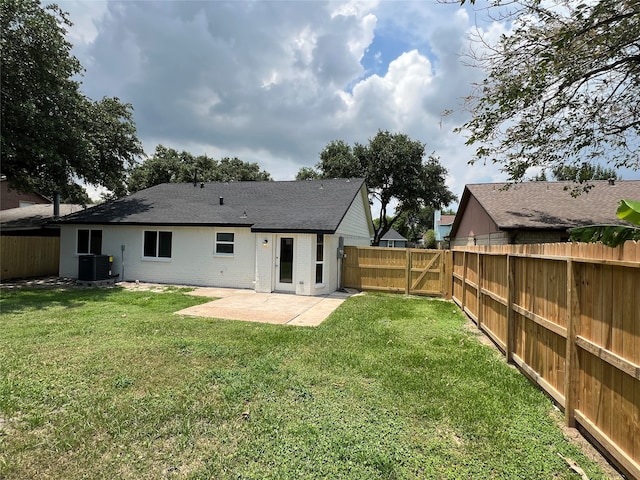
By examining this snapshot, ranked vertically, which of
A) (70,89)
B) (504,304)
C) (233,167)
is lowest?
(504,304)

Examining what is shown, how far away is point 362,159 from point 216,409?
28677mm

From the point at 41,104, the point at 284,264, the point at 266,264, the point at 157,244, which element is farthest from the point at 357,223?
the point at 41,104

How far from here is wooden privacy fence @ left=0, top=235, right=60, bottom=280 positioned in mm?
14336

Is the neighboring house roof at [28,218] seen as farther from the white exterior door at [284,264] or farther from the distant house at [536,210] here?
the distant house at [536,210]

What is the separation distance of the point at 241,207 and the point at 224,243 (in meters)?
2.22

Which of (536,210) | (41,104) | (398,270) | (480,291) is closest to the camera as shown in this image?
(480,291)

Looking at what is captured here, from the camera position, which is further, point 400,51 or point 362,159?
point 362,159

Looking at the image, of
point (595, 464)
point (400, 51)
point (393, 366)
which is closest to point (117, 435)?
point (393, 366)

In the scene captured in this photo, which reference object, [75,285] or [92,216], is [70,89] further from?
[75,285]

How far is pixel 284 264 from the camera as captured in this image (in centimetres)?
1236

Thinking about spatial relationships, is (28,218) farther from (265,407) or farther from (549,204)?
(549,204)

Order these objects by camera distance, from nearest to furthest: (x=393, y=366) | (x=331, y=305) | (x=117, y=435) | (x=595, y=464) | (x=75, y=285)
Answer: (x=595, y=464) < (x=117, y=435) < (x=393, y=366) < (x=331, y=305) < (x=75, y=285)

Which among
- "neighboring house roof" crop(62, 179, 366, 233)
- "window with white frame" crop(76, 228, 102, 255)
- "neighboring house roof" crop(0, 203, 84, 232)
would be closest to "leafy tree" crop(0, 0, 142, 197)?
"neighboring house roof" crop(62, 179, 366, 233)

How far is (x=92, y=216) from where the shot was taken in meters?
15.0
